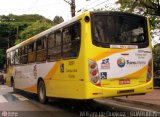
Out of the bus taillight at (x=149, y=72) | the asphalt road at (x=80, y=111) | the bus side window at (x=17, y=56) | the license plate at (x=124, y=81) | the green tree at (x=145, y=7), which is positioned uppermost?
the green tree at (x=145, y=7)

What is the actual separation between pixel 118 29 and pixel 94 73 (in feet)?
5.56

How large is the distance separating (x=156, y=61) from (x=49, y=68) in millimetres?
21087

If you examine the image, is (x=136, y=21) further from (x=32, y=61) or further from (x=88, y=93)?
(x=32, y=61)

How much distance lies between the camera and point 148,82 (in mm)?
12055

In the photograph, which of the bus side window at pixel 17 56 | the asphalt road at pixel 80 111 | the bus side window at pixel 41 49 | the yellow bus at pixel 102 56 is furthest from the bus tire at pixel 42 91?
the bus side window at pixel 17 56

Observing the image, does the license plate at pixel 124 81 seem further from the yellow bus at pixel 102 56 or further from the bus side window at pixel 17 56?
the bus side window at pixel 17 56

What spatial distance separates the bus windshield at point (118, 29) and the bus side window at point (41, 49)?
4.20m

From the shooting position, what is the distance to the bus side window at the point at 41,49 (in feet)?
49.7

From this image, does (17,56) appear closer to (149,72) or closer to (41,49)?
(41,49)

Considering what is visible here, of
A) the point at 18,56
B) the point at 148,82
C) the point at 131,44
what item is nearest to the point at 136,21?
the point at 131,44

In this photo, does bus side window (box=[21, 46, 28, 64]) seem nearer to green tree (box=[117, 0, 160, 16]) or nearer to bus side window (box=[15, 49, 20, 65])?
bus side window (box=[15, 49, 20, 65])

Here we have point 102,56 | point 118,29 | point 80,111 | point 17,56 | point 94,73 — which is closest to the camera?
point 94,73

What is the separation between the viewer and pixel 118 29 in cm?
1173

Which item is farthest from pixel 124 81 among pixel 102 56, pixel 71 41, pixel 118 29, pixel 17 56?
pixel 17 56
